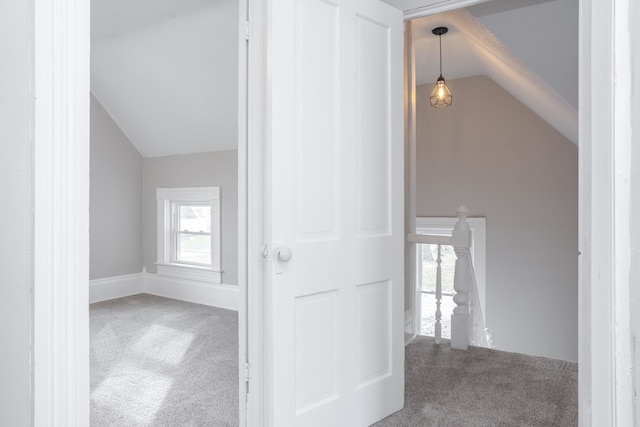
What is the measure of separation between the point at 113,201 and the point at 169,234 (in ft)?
2.18

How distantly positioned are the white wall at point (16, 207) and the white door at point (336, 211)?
81 centimetres

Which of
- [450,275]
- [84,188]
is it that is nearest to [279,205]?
[84,188]

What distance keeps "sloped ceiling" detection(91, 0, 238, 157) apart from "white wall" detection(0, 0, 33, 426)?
2.15m

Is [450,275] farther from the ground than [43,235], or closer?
closer

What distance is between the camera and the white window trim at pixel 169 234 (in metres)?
4.39

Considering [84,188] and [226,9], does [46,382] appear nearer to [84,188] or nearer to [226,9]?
[84,188]

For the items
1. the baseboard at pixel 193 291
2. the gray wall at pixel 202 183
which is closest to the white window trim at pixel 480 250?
the gray wall at pixel 202 183

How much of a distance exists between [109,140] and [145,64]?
1.21 m

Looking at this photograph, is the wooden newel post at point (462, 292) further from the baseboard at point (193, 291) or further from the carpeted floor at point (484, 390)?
the baseboard at point (193, 291)
